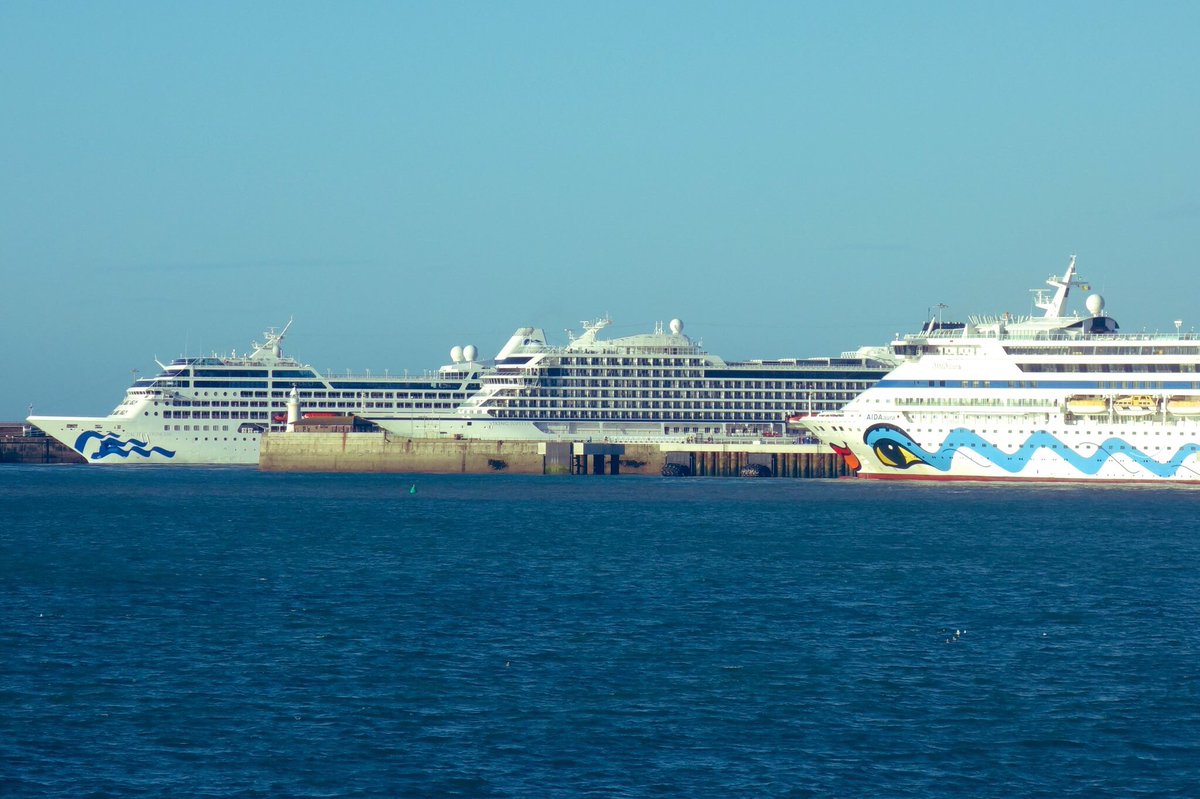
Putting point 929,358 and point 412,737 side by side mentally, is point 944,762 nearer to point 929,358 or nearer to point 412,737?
point 412,737

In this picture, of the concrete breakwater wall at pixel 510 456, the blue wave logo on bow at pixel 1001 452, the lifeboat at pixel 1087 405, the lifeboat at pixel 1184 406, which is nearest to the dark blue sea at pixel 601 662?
the blue wave logo on bow at pixel 1001 452

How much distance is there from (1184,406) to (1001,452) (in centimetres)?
898

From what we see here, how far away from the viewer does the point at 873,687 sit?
2431 centimetres

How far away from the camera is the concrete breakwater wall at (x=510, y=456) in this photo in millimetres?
95938

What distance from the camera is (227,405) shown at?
105 m

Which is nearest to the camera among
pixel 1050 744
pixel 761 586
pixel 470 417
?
pixel 1050 744

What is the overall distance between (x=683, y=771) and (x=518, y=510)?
43.0 m

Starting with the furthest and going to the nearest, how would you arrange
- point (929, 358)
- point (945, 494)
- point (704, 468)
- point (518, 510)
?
1. point (704, 468)
2. point (929, 358)
3. point (945, 494)
4. point (518, 510)

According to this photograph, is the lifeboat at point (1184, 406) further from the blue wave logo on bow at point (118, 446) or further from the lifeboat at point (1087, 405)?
the blue wave logo on bow at point (118, 446)

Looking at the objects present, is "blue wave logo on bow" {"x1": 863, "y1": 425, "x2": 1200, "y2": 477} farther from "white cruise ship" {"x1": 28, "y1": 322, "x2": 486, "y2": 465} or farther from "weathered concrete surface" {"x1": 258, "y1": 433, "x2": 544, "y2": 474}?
"white cruise ship" {"x1": 28, "y1": 322, "x2": 486, "y2": 465}

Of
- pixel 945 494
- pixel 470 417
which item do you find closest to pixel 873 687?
pixel 945 494

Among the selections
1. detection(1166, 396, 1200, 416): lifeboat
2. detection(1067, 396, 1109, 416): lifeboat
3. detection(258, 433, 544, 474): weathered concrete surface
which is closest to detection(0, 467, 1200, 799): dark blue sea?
detection(1067, 396, 1109, 416): lifeboat

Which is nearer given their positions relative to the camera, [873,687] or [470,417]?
[873,687]

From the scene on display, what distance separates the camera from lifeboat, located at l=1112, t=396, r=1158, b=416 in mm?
74875
